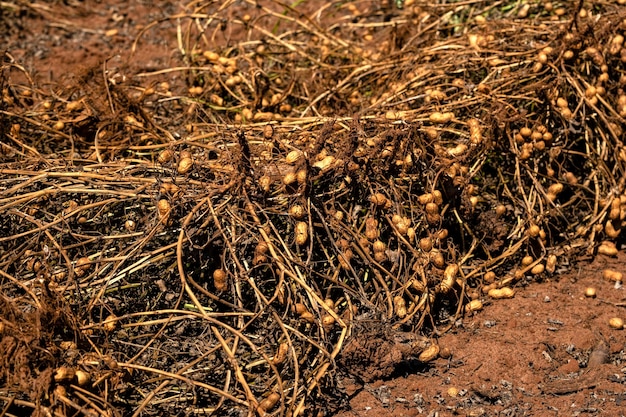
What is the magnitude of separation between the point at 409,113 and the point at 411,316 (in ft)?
2.76

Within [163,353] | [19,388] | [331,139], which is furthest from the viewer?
[331,139]

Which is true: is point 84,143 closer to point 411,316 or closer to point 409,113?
point 409,113

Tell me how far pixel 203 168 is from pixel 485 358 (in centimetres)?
115

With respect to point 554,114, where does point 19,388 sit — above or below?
below

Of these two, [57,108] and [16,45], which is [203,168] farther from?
[16,45]

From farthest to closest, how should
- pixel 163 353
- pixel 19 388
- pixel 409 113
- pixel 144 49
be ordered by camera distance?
pixel 144 49
pixel 409 113
pixel 163 353
pixel 19 388

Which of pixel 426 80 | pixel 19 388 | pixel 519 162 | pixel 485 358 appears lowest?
pixel 485 358

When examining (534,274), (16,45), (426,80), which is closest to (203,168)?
(426,80)

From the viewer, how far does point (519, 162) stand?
3.18m

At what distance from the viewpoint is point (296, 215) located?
2695 millimetres

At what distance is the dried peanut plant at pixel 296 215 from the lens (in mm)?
2584

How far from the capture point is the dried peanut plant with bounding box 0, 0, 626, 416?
2584mm

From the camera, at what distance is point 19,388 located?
7.63ft

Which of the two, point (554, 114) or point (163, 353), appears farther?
point (554, 114)
